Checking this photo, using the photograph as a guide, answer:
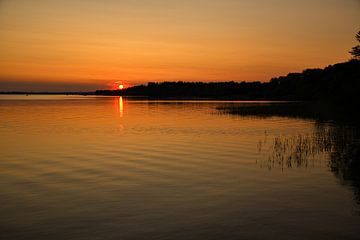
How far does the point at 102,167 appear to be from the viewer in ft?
78.8

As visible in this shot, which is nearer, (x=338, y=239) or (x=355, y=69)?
(x=338, y=239)

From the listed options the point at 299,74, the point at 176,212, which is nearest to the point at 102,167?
the point at 176,212

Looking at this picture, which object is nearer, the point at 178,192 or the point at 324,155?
the point at 178,192

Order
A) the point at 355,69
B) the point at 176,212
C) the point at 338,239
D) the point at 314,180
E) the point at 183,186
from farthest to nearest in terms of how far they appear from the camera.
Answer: the point at 355,69 → the point at 314,180 → the point at 183,186 → the point at 176,212 → the point at 338,239

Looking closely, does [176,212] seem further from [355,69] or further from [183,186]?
[355,69]

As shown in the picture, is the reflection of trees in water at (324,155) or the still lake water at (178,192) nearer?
the still lake water at (178,192)

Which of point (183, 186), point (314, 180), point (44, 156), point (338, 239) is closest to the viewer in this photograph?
point (338, 239)

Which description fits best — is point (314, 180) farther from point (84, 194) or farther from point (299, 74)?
point (299, 74)

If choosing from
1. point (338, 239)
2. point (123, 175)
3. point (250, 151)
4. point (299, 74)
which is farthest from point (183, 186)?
point (299, 74)

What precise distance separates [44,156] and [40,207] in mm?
13434

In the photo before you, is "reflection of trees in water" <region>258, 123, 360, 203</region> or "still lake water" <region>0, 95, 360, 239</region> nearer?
"still lake water" <region>0, 95, 360, 239</region>

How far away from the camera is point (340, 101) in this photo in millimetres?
89438

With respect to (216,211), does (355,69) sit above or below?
above

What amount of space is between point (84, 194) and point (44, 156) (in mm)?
12125
